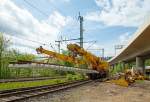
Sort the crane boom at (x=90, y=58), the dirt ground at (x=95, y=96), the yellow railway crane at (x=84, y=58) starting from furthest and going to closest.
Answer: the crane boom at (x=90, y=58) → the yellow railway crane at (x=84, y=58) → the dirt ground at (x=95, y=96)

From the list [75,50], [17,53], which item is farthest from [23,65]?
[17,53]

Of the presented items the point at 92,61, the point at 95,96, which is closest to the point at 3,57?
the point at 92,61

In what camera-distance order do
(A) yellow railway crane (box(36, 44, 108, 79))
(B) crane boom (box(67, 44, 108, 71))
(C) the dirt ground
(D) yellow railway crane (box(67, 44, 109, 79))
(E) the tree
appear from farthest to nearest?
(E) the tree < (D) yellow railway crane (box(67, 44, 109, 79)) < (B) crane boom (box(67, 44, 108, 71)) < (A) yellow railway crane (box(36, 44, 108, 79)) < (C) the dirt ground

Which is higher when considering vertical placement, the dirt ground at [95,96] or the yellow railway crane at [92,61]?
the yellow railway crane at [92,61]

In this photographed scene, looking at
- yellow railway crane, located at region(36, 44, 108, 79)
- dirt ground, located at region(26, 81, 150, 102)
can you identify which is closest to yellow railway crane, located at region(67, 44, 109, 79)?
yellow railway crane, located at region(36, 44, 108, 79)

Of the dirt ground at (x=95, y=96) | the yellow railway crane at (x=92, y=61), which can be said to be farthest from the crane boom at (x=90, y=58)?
the dirt ground at (x=95, y=96)

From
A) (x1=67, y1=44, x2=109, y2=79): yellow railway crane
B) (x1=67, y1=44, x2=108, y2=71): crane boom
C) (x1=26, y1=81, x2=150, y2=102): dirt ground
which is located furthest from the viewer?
(x1=67, y1=44, x2=109, y2=79): yellow railway crane

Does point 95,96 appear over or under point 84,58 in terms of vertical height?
under

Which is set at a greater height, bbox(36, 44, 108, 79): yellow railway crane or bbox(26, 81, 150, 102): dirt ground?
bbox(36, 44, 108, 79): yellow railway crane

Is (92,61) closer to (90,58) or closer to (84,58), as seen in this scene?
(90,58)

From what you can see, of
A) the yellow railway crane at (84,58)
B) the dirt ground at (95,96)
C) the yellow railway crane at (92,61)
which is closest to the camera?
the dirt ground at (95,96)

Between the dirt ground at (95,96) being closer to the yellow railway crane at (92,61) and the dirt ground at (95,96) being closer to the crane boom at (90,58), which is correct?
the crane boom at (90,58)

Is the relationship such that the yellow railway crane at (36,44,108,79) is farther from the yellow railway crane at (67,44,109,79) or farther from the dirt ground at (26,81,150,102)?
the dirt ground at (26,81,150,102)

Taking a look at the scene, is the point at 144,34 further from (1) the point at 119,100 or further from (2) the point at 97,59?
(1) the point at 119,100
